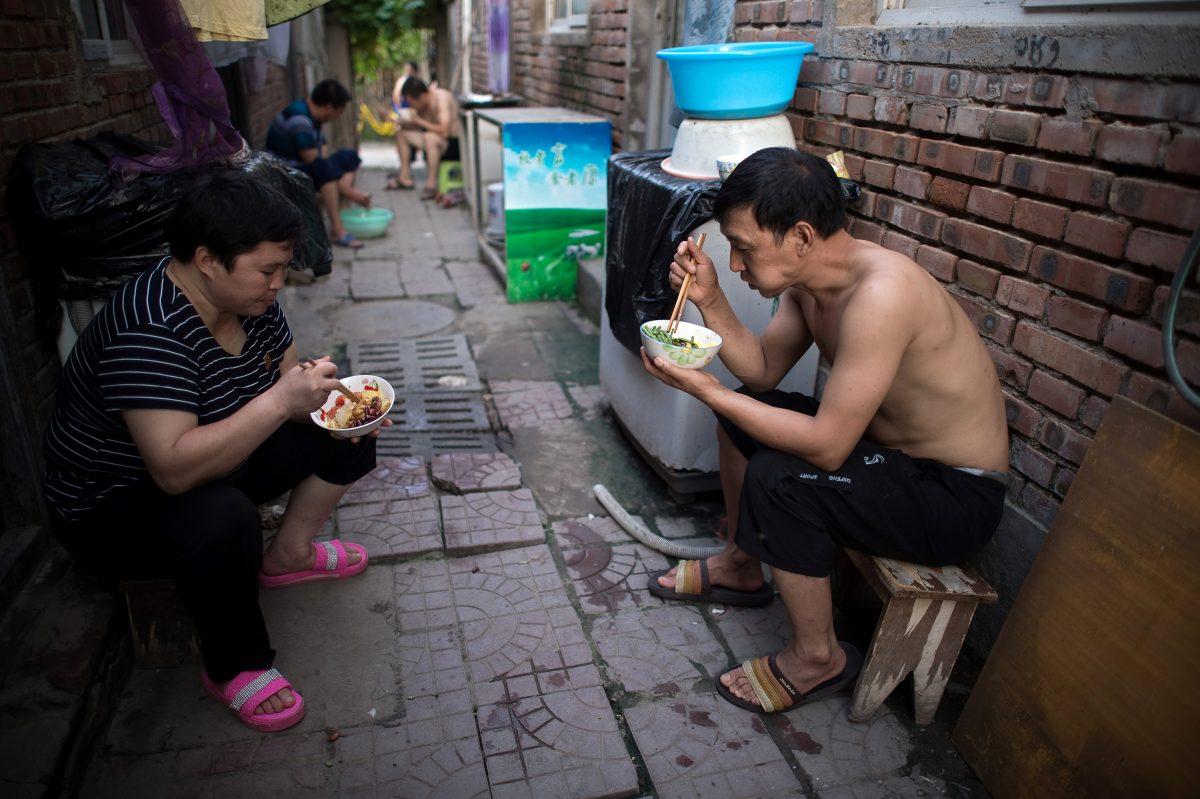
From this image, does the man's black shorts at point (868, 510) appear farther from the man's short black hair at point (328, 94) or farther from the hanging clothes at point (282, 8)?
the man's short black hair at point (328, 94)

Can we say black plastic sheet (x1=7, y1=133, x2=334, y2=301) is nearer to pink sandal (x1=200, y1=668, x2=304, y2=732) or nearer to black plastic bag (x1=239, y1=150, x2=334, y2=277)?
black plastic bag (x1=239, y1=150, x2=334, y2=277)

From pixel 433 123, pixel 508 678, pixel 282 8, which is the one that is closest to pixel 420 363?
pixel 282 8

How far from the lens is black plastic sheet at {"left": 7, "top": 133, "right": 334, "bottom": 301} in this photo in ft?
7.53

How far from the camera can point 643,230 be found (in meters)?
2.99

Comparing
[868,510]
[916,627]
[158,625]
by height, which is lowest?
[158,625]

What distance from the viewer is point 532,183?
5301mm

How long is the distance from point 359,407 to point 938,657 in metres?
1.87

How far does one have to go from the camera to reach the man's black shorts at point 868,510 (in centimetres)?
202

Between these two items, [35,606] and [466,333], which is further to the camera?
[466,333]

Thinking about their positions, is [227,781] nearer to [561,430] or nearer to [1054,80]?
[561,430]

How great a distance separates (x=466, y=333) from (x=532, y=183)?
3.76 ft

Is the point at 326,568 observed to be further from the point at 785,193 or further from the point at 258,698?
the point at 785,193

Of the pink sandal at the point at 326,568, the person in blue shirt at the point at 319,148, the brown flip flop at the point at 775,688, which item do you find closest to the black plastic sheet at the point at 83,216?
the pink sandal at the point at 326,568

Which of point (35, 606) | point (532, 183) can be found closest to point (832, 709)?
point (35, 606)
